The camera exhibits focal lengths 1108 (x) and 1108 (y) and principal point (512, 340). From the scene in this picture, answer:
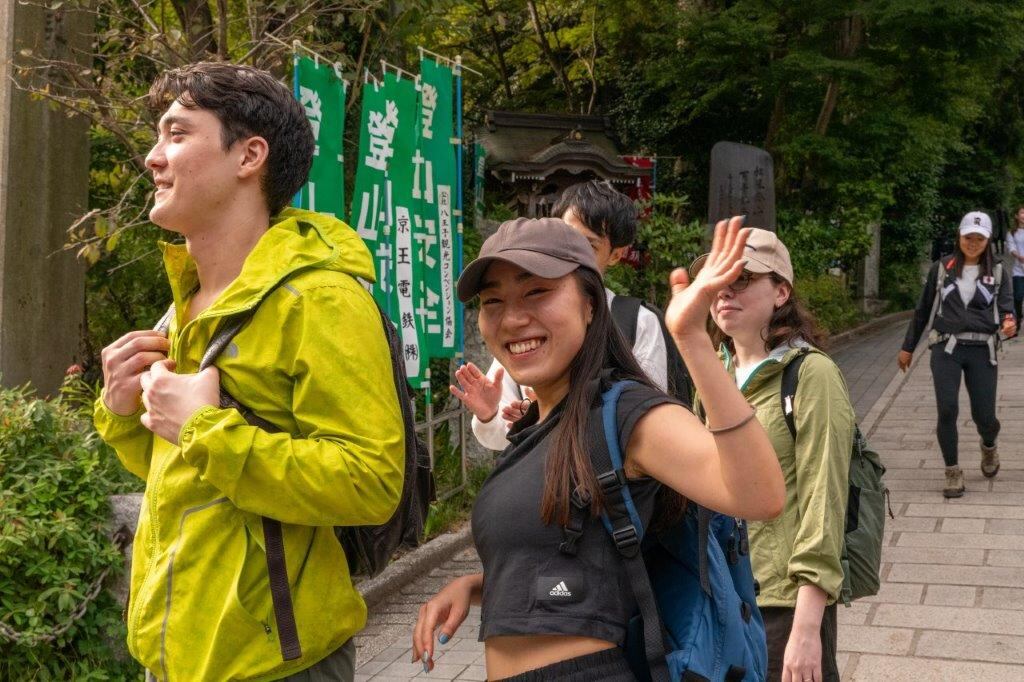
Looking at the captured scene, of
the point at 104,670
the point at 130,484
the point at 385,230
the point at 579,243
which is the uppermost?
the point at 579,243

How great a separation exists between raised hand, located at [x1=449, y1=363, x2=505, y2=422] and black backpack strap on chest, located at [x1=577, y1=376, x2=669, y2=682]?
0.98 meters

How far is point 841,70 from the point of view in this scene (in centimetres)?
1458

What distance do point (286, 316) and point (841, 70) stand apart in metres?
13.9

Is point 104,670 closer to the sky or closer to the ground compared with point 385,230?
closer to the ground

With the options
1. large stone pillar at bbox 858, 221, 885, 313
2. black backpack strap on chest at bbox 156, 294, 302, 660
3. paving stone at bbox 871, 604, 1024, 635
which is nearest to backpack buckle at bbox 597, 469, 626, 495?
Result: black backpack strap on chest at bbox 156, 294, 302, 660

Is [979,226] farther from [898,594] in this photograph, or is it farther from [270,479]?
[270,479]

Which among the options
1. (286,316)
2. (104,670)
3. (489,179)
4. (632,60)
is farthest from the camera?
(632,60)

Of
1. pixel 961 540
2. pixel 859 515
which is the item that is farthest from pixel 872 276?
pixel 859 515

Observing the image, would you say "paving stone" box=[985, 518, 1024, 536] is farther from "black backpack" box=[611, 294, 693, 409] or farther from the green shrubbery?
the green shrubbery

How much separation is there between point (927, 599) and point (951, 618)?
0.35 meters

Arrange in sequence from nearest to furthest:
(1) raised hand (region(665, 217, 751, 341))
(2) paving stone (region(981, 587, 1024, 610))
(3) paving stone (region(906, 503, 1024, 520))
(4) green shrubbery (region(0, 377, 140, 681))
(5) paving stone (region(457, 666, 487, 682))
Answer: (1) raised hand (region(665, 217, 751, 341)) < (4) green shrubbery (region(0, 377, 140, 681)) < (5) paving stone (region(457, 666, 487, 682)) < (2) paving stone (region(981, 587, 1024, 610)) < (3) paving stone (region(906, 503, 1024, 520))

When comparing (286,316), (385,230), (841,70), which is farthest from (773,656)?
(841,70)

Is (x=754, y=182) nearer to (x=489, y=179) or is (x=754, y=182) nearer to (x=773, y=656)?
(x=489, y=179)

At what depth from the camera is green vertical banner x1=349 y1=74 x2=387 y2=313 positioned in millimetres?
6262
